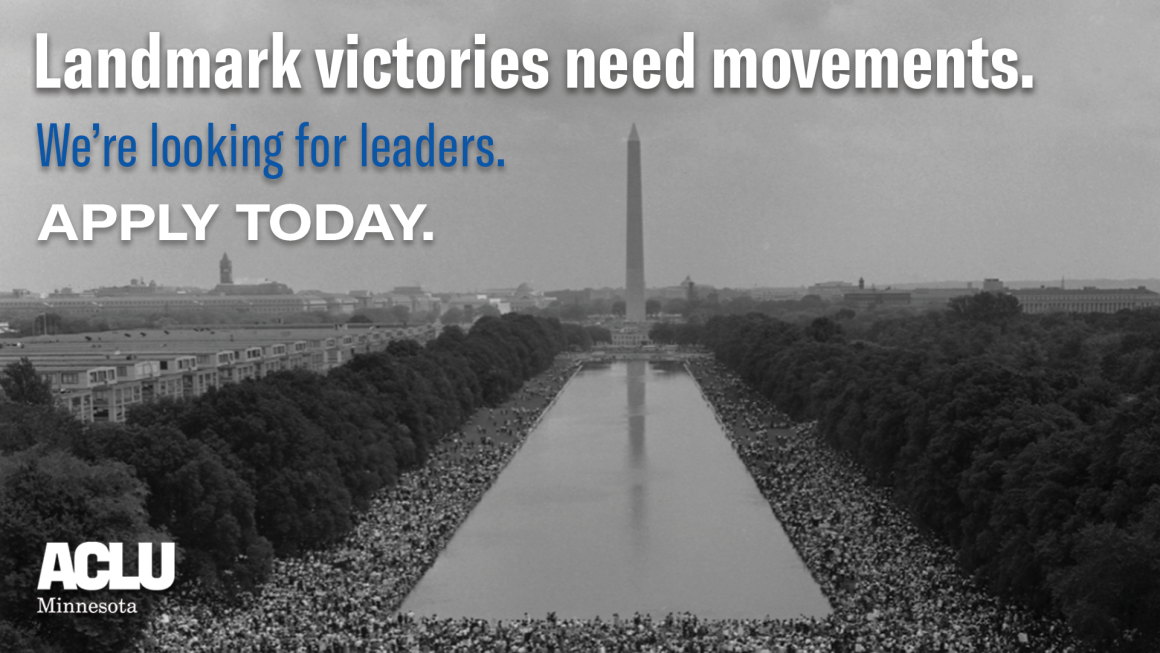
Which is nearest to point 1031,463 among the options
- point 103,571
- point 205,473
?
point 205,473

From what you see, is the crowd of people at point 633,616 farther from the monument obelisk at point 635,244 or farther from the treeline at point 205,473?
the monument obelisk at point 635,244

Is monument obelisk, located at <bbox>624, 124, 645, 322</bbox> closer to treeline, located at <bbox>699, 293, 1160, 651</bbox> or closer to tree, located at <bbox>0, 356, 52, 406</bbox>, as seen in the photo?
treeline, located at <bbox>699, 293, 1160, 651</bbox>

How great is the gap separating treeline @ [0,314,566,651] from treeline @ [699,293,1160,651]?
1110 cm

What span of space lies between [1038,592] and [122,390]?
86.6 feet

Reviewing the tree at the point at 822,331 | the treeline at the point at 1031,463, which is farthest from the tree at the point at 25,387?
the tree at the point at 822,331

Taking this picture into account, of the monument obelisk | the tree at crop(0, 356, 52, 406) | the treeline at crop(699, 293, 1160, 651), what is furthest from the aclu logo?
the monument obelisk

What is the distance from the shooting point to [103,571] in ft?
35.2

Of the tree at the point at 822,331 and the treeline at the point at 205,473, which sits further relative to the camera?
the tree at the point at 822,331

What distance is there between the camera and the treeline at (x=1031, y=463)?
504 inches

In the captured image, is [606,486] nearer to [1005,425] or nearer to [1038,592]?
Answer: [1005,425]

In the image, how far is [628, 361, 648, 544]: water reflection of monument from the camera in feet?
75.9

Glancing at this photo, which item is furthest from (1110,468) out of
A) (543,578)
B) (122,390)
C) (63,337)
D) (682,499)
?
(63,337)

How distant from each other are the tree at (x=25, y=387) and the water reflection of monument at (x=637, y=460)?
13593mm

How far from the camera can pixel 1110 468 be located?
1530 cm
